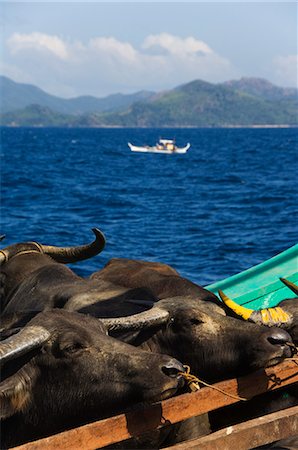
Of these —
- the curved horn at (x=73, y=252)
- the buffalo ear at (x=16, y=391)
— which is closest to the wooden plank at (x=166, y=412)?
the buffalo ear at (x=16, y=391)

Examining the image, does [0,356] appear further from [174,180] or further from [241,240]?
[174,180]

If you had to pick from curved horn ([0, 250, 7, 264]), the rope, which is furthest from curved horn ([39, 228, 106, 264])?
the rope

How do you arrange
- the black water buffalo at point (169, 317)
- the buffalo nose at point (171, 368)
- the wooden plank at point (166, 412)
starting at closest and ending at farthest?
the wooden plank at point (166, 412)
the buffalo nose at point (171, 368)
the black water buffalo at point (169, 317)

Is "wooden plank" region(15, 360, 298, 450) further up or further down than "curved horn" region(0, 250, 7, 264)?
further down

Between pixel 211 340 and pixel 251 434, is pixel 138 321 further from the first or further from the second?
pixel 251 434

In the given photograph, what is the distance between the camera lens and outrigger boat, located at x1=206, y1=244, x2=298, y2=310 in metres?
10.3

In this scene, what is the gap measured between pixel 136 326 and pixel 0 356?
4.58 feet

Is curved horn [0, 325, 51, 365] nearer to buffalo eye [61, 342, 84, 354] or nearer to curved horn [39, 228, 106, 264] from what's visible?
buffalo eye [61, 342, 84, 354]

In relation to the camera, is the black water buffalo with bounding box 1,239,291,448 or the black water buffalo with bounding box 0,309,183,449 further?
the black water buffalo with bounding box 1,239,291,448

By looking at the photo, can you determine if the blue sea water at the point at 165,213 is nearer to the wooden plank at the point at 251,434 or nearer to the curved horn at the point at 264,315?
the curved horn at the point at 264,315

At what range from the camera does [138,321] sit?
661 centimetres

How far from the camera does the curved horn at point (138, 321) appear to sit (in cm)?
656

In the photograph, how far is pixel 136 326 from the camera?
6.61 meters

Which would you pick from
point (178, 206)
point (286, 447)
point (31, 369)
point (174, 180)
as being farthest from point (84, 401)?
point (174, 180)
